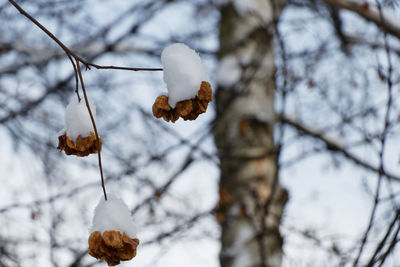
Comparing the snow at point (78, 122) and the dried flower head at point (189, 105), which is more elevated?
the snow at point (78, 122)

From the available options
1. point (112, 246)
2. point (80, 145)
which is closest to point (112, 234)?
point (112, 246)

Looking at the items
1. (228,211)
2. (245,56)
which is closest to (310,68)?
(245,56)

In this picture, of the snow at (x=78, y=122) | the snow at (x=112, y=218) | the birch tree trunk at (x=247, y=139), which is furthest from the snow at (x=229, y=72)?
the snow at (x=112, y=218)

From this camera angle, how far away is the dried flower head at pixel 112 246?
0.97 metres

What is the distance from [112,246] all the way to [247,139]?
1.78 meters

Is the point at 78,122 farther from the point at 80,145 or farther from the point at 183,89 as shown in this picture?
the point at 183,89

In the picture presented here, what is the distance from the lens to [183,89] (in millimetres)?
953

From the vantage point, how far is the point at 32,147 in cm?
368

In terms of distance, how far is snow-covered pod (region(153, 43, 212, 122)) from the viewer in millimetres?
951

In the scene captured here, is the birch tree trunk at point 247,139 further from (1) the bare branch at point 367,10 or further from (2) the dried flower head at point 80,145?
(2) the dried flower head at point 80,145

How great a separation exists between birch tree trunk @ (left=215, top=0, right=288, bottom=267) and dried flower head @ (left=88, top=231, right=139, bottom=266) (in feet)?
4.14

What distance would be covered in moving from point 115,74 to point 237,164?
2036 millimetres

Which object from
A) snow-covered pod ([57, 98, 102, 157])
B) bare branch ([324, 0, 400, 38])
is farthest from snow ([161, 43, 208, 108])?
bare branch ([324, 0, 400, 38])

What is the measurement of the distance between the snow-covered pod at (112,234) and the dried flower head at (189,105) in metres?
0.26
